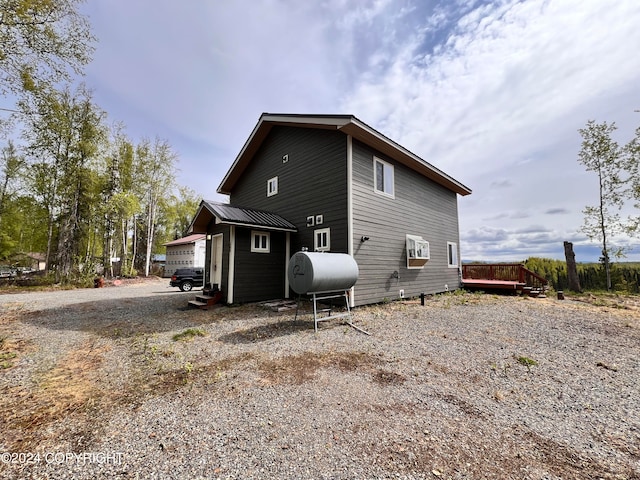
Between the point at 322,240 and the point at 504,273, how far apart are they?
10636 millimetres

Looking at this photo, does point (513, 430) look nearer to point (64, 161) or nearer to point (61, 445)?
point (61, 445)

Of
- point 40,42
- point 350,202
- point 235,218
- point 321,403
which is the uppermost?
point 40,42

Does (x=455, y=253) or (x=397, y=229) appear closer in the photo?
(x=397, y=229)

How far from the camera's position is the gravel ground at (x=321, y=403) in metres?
2.02

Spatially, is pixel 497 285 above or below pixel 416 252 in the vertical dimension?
below

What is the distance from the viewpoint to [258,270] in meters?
9.02

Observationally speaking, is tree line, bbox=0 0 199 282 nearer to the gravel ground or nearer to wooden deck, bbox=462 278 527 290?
the gravel ground

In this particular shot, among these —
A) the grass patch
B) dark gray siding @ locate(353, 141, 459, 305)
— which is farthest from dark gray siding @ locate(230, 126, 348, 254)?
the grass patch

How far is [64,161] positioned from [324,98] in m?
15.8

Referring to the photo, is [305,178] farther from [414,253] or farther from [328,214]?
[414,253]

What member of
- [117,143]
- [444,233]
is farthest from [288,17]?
[117,143]

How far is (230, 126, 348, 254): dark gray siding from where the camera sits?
26.9 ft

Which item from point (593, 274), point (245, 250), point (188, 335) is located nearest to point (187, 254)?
point (245, 250)

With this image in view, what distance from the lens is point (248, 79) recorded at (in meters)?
8.40
